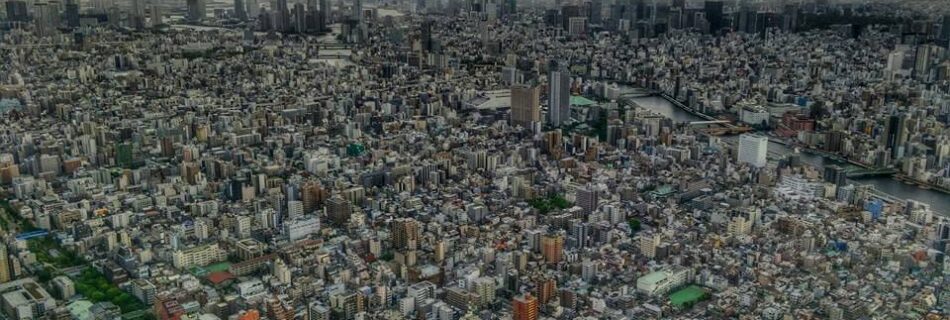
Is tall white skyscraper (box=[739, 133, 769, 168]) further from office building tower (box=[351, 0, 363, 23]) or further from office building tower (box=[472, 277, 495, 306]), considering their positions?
office building tower (box=[351, 0, 363, 23])

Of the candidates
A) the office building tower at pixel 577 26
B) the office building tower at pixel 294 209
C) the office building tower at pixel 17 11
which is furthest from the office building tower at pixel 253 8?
the office building tower at pixel 294 209

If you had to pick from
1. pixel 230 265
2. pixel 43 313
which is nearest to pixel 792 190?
pixel 230 265

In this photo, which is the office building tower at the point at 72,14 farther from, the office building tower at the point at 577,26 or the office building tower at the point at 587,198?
the office building tower at the point at 587,198

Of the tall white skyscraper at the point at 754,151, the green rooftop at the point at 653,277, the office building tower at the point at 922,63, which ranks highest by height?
the office building tower at the point at 922,63

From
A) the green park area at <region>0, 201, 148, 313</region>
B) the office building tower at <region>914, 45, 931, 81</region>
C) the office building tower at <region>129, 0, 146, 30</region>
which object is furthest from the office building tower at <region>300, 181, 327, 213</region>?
the office building tower at <region>129, 0, 146, 30</region>

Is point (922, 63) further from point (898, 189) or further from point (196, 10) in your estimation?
point (196, 10)
